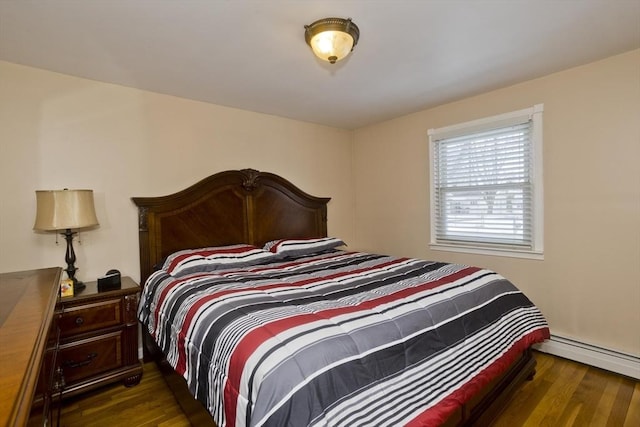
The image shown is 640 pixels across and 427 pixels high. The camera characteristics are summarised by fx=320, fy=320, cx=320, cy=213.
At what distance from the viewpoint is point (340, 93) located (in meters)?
2.96

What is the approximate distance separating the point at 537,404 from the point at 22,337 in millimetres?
2613

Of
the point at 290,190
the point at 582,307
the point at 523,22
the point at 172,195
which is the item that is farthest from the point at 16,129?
the point at 582,307

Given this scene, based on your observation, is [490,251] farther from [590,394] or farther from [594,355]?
[590,394]

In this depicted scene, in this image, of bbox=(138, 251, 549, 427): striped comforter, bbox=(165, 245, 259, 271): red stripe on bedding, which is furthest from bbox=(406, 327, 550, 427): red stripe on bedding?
bbox=(165, 245, 259, 271): red stripe on bedding

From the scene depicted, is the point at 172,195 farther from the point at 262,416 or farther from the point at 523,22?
the point at 523,22

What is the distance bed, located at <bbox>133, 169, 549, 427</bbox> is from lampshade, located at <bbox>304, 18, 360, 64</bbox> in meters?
1.40

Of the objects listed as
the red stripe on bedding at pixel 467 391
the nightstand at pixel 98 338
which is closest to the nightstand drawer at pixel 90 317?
the nightstand at pixel 98 338

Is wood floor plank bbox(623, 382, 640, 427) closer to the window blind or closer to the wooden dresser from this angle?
the window blind

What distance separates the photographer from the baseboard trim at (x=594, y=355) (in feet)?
7.55

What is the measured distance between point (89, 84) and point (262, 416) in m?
2.76

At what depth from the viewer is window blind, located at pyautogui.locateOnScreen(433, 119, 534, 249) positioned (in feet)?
9.26

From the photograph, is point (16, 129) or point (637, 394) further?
point (16, 129)

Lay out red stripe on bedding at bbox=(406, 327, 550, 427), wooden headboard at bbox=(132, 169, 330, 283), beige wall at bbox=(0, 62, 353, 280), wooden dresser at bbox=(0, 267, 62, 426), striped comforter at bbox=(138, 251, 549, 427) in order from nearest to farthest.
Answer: wooden dresser at bbox=(0, 267, 62, 426) < striped comforter at bbox=(138, 251, 549, 427) < red stripe on bedding at bbox=(406, 327, 550, 427) < beige wall at bbox=(0, 62, 353, 280) < wooden headboard at bbox=(132, 169, 330, 283)

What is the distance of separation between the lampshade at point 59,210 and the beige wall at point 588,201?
3.37 m
